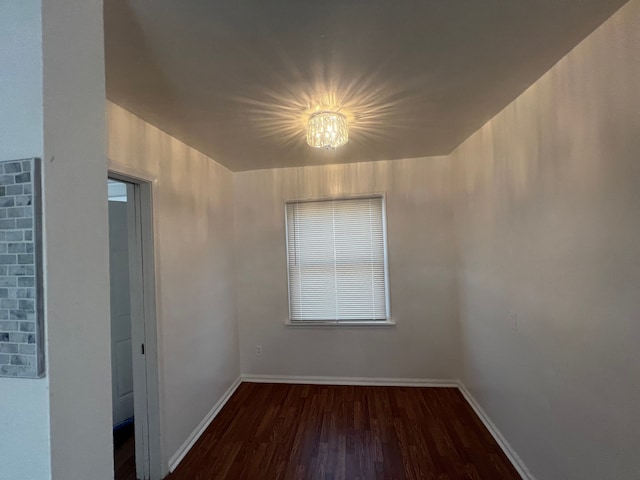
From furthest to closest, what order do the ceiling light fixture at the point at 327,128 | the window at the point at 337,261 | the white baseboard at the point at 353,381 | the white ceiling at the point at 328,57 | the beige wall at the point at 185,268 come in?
the window at the point at 337,261 < the white baseboard at the point at 353,381 < the beige wall at the point at 185,268 < the ceiling light fixture at the point at 327,128 < the white ceiling at the point at 328,57

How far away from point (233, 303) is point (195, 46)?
2.56 meters

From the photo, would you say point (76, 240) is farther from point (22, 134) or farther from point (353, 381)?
point (353, 381)

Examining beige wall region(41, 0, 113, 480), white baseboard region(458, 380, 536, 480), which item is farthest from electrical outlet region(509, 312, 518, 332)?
beige wall region(41, 0, 113, 480)

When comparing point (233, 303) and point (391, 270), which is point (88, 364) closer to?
point (233, 303)

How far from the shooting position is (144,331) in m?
1.97

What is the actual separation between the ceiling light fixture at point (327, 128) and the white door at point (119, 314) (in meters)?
1.87

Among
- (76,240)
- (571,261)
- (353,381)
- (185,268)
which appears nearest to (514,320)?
(571,261)

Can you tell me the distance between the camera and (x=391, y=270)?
311 cm

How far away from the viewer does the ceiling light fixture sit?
184 centimetres

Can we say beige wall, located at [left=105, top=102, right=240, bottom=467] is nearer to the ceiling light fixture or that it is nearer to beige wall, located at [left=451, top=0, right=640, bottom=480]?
the ceiling light fixture

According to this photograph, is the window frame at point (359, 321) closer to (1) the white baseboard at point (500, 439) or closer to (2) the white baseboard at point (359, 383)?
(2) the white baseboard at point (359, 383)

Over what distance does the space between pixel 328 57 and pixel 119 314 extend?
266cm

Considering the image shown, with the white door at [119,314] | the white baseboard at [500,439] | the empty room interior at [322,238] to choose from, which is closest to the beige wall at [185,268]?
the empty room interior at [322,238]

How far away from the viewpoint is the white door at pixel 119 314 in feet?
8.14
